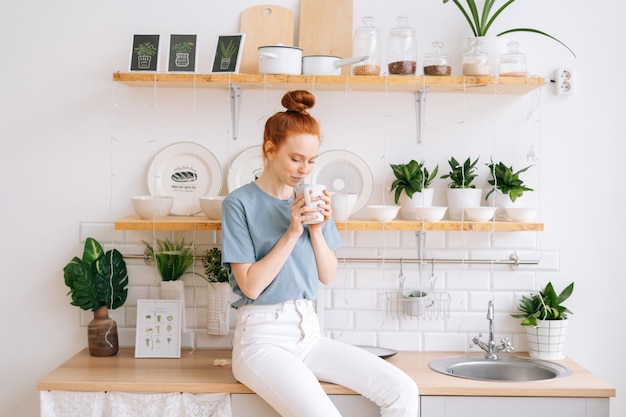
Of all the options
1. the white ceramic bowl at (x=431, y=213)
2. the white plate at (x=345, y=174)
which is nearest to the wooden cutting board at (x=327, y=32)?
the white plate at (x=345, y=174)

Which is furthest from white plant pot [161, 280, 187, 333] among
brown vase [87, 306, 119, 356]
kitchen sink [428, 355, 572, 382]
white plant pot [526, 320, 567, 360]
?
white plant pot [526, 320, 567, 360]

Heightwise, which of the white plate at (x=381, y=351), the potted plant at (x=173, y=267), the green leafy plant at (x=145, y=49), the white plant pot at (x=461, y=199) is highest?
the green leafy plant at (x=145, y=49)

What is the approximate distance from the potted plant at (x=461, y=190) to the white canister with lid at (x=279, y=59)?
72 centimetres

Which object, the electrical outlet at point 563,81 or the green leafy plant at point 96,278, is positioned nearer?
the green leafy plant at point 96,278

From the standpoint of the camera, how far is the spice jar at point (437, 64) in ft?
9.62

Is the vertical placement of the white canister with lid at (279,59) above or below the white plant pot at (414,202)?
above

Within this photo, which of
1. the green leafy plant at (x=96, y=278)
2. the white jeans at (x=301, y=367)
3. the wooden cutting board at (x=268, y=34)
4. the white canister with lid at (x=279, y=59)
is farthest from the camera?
the wooden cutting board at (x=268, y=34)

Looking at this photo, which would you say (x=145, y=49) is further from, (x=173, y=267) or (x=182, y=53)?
(x=173, y=267)

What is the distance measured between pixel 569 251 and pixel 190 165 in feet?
5.09

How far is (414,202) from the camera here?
304 centimetres

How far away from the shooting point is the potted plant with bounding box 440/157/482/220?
3.04m

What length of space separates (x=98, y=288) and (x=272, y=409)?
87cm

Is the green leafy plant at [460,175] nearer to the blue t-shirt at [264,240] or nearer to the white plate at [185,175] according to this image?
the blue t-shirt at [264,240]

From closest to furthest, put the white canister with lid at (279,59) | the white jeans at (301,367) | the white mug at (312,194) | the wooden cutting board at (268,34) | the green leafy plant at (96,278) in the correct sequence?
the white jeans at (301,367)
the white mug at (312,194)
the white canister with lid at (279,59)
the green leafy plant at (96,278)
the wooden cutting board at (268,34)
